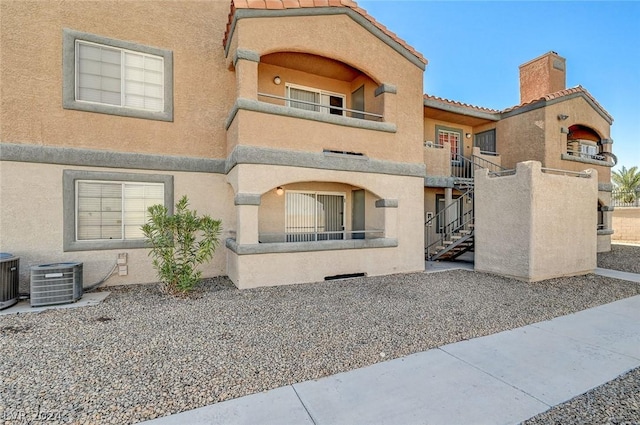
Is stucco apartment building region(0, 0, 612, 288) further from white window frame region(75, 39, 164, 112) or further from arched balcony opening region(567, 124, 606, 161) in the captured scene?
arched balcony opening region(567, 124, 606, 161)

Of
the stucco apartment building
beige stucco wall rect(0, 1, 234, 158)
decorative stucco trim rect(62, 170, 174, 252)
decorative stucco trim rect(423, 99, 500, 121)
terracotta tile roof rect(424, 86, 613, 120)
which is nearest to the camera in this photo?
beige stucco wall rect(0, 1, 234, 158)

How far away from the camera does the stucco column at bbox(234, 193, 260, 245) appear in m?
7.81

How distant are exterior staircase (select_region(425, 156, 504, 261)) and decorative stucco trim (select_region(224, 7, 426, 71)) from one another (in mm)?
5666

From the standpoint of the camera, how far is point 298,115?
849 cm

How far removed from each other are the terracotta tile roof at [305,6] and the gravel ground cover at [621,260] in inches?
442

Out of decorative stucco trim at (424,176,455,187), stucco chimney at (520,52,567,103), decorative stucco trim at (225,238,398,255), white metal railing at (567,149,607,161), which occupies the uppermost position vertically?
stucco chimney at (520,52,567,103)

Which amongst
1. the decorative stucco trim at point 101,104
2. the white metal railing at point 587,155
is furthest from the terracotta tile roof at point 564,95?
the decorative stucco trim at point 101,104

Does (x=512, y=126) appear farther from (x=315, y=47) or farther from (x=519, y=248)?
(x=315, y=47)

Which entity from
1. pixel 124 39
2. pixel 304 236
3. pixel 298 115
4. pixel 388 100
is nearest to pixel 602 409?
pixel 298 115

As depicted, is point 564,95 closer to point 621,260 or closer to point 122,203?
point 621,260

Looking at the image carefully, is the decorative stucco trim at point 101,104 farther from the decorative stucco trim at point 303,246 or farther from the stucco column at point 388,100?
the stucco column at point 388,100

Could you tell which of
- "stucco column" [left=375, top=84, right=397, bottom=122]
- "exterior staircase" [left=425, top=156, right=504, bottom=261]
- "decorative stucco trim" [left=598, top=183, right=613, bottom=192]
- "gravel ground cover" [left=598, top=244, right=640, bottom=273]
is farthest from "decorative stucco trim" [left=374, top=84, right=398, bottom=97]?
"decorative stucco trim" [left=598, top=183, right=613, bottom=192]

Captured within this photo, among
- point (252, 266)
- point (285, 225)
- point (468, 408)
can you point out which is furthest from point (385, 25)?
point (468, 408)

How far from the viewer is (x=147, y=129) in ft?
28.0
